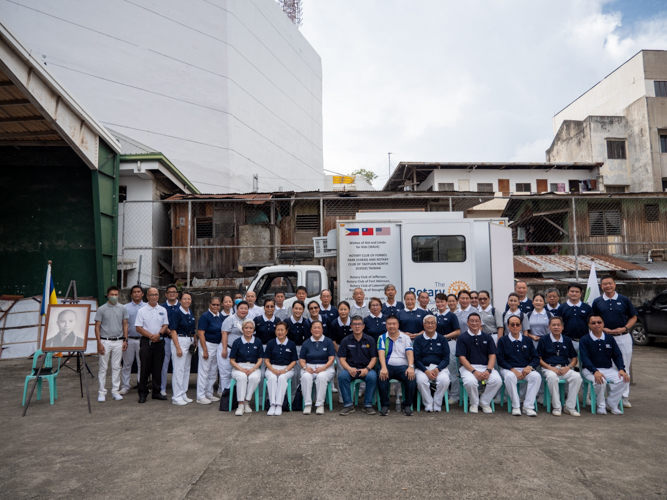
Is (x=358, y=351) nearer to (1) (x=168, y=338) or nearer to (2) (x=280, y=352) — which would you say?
(2) (x=280, y=352)

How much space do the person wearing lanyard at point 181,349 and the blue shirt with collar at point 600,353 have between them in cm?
580

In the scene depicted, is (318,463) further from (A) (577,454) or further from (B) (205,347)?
(B) (205,347)

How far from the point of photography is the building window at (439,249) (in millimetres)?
7973

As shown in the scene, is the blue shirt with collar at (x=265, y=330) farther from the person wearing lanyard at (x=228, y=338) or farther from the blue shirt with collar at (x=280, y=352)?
the blue shirt with collar at (x=280, y=352)

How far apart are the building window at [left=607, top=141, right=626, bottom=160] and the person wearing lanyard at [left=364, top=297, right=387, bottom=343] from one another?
2800cm

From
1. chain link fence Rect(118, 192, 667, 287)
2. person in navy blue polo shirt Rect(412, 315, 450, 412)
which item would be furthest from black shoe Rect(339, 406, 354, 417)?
chain link fence Rect(118, 192, 667, 287)

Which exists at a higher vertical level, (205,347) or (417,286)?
(417,286)

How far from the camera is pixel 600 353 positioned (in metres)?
6.10

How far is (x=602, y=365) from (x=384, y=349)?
3.02 metres


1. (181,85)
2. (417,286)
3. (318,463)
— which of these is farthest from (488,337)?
(181,85)

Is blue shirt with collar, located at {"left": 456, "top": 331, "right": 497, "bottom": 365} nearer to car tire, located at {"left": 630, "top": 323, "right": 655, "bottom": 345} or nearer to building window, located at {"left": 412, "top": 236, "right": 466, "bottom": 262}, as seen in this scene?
building window, located at {"left": 412, "top": 236, "right": 466, "bottom": 262}

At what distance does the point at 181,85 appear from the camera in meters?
27.3

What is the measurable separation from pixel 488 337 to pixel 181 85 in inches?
1051

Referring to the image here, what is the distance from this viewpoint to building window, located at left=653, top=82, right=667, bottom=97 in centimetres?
2948
